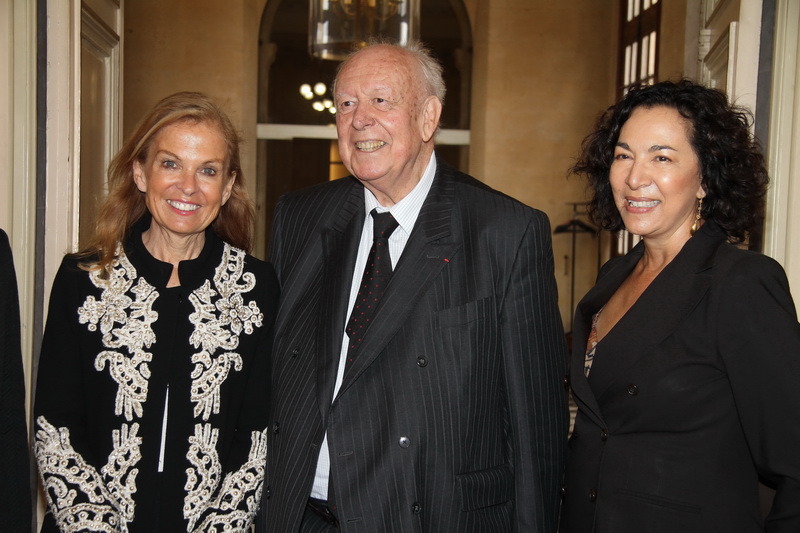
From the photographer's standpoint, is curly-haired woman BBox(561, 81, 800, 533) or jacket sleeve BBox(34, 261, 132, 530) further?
jacket sleeve BBox(34, 261, 132, 530)

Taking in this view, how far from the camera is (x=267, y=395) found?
2.49 m

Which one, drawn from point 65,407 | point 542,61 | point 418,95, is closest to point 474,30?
point 542,61

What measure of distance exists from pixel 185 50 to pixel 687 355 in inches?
378

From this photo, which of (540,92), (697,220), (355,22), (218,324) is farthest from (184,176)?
(540,92)

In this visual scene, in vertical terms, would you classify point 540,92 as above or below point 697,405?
above

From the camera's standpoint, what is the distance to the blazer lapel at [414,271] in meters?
2.28

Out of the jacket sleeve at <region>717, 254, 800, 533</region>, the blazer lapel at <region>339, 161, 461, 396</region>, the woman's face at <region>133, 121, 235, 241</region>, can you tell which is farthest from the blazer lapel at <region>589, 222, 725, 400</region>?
the woman's face at <region>133, 121, 235, 241</region>

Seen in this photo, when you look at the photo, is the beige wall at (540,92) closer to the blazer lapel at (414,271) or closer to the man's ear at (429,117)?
the man's ear at (429,117)

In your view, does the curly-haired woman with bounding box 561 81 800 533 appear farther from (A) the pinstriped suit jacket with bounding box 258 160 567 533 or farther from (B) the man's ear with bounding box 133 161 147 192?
(B) the man's ear with bounding box 133 161 147 192

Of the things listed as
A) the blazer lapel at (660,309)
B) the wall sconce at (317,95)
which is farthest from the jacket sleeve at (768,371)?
the wall sconce at (317,95)

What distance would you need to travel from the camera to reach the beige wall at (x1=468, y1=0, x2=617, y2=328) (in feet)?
36.4

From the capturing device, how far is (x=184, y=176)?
2.41 m

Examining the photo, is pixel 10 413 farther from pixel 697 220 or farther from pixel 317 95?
pixel 317 95

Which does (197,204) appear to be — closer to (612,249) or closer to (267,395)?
(267,395)
